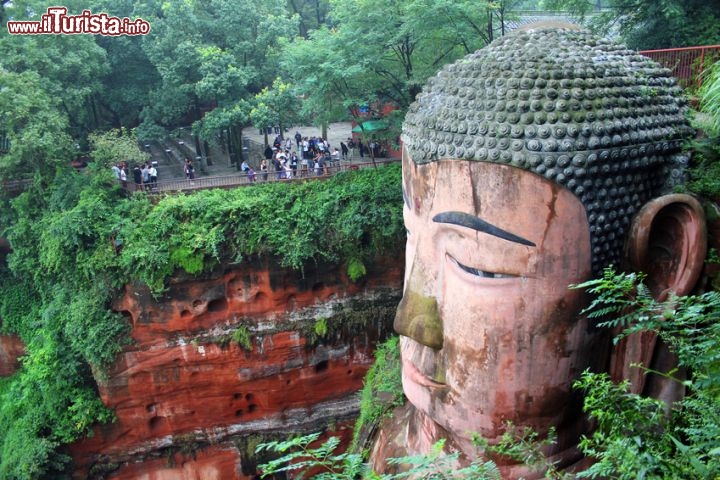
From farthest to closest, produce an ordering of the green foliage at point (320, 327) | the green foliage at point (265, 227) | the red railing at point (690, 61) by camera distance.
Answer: the green foliage at point (320, 327) < the green foliage at point (265, 227) < the red railing at point (690, 61)

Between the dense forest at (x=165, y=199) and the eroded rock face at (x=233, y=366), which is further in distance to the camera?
the eroded rock face at (x=233, y=366)

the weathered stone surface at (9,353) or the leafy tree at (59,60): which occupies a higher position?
the leafy tree at (59,60)

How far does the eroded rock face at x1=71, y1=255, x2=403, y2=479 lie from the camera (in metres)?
14.8

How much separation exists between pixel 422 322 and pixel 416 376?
2.26 feet


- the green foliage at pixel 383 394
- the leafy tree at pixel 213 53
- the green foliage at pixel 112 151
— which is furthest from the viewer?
the leafy tree at pixel 213 53

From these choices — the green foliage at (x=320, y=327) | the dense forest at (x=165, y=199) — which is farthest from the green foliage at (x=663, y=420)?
the green foliage at (x=320, y=327)

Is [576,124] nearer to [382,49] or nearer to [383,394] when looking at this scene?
[383,394]

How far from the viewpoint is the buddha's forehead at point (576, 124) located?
5.39 m

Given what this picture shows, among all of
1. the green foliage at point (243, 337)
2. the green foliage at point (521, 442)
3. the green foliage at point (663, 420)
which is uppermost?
the green foliage at point (663, 420)

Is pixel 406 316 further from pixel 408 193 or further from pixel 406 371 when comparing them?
pixel 408 193

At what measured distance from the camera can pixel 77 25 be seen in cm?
1753

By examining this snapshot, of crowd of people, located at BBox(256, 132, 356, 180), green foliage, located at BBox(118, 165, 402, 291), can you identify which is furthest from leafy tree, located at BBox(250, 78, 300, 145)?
green foliage, located at BBox(118, 165, 402, 291)

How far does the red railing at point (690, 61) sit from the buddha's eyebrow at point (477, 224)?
3544mm

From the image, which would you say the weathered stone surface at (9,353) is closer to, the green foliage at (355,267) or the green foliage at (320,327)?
the green foliage at (320,327)
